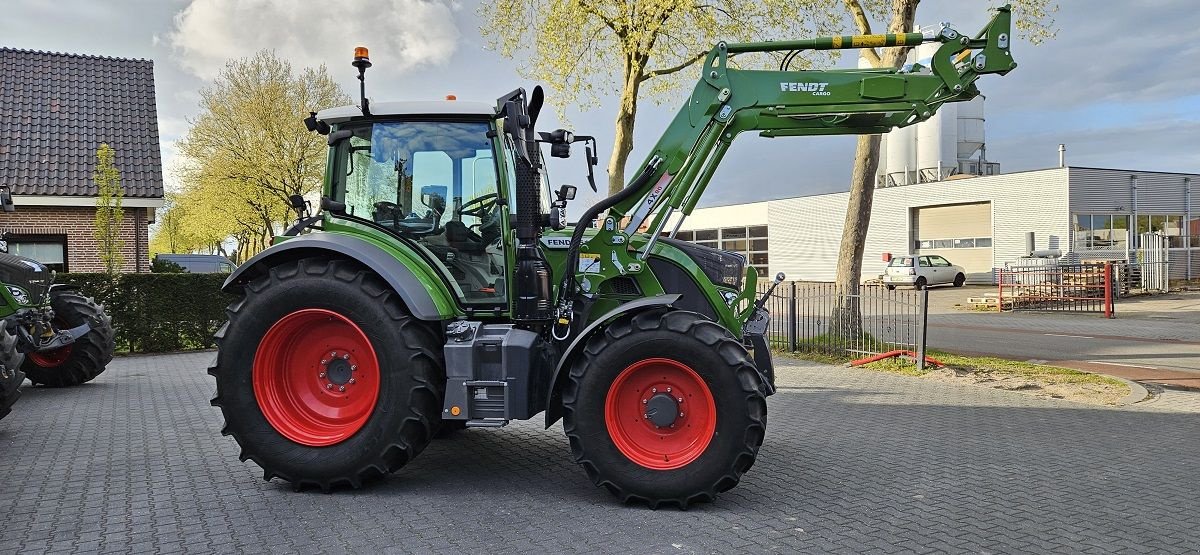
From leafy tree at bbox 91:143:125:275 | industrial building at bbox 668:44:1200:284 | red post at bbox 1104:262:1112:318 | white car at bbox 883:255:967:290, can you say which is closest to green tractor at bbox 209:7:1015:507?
leafy tree at bbox 91:143:125:275

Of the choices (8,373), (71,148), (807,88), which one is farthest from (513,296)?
(71,148)

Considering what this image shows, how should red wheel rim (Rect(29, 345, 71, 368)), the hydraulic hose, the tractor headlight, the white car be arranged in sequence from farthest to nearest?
1. the white car
2. red wheel rim (Rect(29, 345, 71, 368))
3. the tractor headlight
4. the hydraulic hose

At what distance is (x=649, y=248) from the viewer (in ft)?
18.9

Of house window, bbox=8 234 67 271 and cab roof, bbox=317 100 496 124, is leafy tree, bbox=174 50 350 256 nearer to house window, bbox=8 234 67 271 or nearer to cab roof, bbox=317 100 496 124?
house window, bbox=8 234 67 271

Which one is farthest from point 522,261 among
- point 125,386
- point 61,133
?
point 61,133

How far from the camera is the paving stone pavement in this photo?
4434 mm

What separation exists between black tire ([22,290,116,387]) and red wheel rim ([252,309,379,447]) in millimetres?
6682

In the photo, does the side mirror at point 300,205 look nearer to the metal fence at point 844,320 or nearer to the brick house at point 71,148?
the metal fence at point 844,320

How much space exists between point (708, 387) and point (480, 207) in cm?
202

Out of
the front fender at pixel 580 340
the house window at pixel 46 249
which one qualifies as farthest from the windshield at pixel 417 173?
the house window at pixel 46 249

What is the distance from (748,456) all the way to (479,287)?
84.6 inches

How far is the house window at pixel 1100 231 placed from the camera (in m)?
32.2

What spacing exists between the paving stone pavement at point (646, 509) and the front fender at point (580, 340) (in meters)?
0.57

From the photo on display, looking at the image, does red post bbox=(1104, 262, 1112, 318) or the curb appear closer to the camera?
the curb
